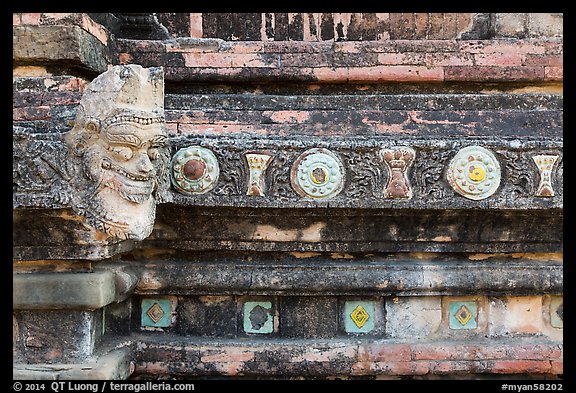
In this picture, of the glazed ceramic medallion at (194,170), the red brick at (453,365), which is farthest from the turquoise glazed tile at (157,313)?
the red brick at (453,365)

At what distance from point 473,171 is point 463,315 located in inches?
40.2

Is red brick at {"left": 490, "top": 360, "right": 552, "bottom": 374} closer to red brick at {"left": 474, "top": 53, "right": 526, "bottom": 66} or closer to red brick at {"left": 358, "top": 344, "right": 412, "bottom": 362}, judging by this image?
red brick at {"left": 358, "top": 344, "right": 412, "bottom": 362}

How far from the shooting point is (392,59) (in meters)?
4.34

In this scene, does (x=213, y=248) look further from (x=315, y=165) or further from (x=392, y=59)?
(x=392, y=59)

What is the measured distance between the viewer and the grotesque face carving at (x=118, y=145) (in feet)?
11.6

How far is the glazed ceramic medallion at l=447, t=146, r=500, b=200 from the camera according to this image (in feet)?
13.2

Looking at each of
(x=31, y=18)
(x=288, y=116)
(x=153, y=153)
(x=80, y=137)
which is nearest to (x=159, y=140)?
(x=153, y=153)

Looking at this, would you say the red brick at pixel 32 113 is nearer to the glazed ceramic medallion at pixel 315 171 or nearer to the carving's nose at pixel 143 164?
the carving's nose at pixel 143 164

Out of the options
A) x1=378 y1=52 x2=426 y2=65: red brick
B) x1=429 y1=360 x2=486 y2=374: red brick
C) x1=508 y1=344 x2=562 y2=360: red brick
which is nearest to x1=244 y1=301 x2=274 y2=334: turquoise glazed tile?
x1=429 y1=360 x2=486 y2=374: red brick

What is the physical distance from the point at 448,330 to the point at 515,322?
429mm

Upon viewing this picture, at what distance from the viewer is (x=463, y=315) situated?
453cm

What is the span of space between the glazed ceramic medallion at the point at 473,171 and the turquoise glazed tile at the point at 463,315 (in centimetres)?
85

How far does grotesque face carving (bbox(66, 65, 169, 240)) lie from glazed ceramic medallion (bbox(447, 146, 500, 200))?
5.26 ft
